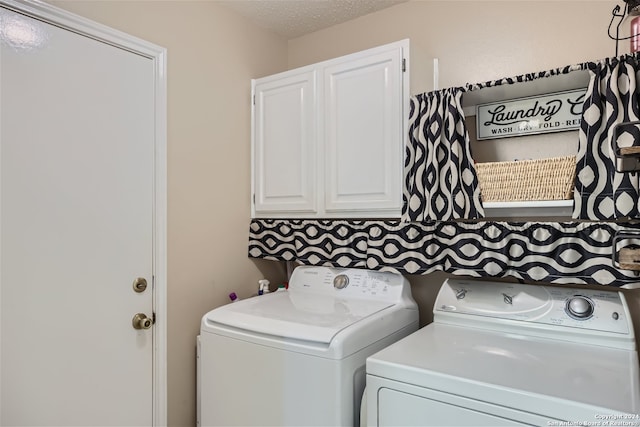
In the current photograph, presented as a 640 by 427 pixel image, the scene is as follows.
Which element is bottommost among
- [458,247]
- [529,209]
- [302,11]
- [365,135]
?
[458,247]

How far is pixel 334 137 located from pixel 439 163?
0.54 metres

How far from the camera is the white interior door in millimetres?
1479

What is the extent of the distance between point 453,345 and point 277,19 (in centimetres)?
195

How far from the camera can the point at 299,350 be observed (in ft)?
5.14

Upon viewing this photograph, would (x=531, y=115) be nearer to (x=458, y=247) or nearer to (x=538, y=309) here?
(x=458, y=247)

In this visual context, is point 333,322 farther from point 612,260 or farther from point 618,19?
point 618,19

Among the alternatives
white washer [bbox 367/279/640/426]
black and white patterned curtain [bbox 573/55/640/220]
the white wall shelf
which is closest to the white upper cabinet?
the white wall shelf

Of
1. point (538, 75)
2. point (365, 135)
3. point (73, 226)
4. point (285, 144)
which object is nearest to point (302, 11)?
point (285, 144)

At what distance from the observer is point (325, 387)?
59.2 inches

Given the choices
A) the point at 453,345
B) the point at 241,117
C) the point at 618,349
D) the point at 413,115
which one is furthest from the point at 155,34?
the point at 618,349

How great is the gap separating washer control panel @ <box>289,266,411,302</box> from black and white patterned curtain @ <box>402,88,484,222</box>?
33cm

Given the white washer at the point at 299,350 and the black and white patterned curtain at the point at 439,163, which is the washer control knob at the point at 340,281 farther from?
the black and white patterned curtain at the point at 439,163

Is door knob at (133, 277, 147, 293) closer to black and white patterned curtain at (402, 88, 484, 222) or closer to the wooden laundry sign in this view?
black and white patterned curtain at (402, 88, 484, 222)

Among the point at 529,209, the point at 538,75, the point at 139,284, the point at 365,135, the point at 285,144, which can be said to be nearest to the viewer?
the point at 538,75
